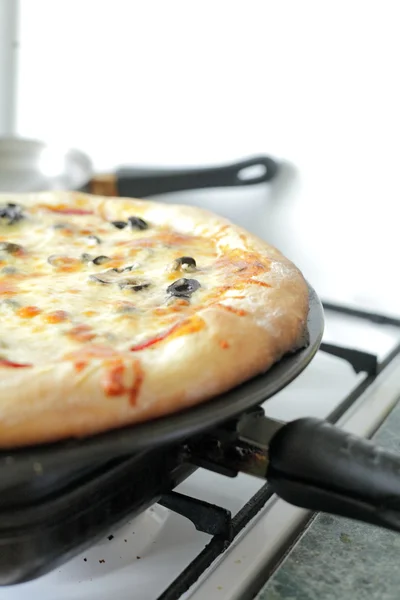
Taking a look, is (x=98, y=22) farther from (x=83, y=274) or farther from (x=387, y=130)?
(x=83, y=274)

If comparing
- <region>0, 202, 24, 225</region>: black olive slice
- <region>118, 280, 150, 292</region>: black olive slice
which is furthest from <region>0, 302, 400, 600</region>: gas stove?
<region>0, 202, 24, 225</region>: black olive slice

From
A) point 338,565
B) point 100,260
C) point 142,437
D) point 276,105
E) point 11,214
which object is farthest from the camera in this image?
point 276,105

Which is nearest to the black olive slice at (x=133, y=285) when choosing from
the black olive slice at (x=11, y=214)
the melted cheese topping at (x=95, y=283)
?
the melted cheese topping at (x=95, y=283)

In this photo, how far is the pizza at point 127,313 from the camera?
619 mm

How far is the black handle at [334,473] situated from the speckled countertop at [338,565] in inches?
5.0

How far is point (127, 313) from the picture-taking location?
2.66ft

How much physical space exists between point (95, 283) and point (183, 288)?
0.37 feet

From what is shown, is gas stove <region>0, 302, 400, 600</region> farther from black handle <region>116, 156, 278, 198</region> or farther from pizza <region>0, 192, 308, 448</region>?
black handle <region>116, 156, 278, 198</region>

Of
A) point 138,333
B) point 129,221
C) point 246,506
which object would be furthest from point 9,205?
point 246,506

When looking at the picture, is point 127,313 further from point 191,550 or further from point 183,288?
point 191,550

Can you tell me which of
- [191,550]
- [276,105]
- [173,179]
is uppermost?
[276,105]

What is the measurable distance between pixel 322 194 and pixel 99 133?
24.4 inches

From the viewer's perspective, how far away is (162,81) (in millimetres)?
1693

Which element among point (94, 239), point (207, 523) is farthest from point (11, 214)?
point (207, 523)
